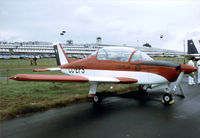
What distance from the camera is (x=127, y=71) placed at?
6.77 m

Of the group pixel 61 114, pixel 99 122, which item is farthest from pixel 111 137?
pixel 61 114

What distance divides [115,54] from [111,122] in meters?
3.31

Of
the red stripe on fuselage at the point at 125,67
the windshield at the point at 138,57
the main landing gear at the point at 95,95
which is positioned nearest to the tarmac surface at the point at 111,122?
the main landing gear at the point at 95,95

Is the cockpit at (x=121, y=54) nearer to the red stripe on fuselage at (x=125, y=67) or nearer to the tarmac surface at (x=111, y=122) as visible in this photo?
the red stripe on fuselage at (x=125, y=67)

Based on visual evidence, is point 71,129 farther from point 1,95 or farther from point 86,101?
point 1,95

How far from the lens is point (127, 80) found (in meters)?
6.43

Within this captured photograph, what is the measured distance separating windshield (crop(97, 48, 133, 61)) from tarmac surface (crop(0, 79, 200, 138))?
192 centimetres

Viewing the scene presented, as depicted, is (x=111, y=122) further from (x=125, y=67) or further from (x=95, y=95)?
(x=125, y=67)

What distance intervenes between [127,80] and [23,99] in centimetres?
410

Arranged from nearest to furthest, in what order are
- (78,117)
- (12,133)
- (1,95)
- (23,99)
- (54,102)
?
1. (12,133)
2. (78,117)
3. (54,102)
4. (23,99)
5. (1,95)

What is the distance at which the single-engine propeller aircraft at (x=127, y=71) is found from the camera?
614 centimetres

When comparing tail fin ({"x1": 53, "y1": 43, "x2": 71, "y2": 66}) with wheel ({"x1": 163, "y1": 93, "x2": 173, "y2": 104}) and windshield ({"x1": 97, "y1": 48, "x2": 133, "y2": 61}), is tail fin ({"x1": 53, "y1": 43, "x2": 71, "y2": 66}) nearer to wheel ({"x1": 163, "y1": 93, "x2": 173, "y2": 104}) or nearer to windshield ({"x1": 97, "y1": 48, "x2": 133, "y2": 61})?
windshield ({"x1": 97, "y1": 48, "x2": 133, "y2": 61})

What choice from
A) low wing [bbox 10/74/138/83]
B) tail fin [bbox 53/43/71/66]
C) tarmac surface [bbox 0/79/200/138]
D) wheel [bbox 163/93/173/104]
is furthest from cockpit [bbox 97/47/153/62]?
tail fin [bbox 53/43/71/66]

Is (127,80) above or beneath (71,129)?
above
